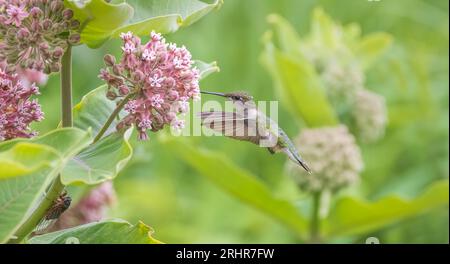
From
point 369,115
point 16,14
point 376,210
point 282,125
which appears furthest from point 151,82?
point 282,125

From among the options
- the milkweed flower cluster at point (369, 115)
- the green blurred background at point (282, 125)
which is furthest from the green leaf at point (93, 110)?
the green blurred background at point (282, 125)

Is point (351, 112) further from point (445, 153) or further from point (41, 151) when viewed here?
point (41, 151)

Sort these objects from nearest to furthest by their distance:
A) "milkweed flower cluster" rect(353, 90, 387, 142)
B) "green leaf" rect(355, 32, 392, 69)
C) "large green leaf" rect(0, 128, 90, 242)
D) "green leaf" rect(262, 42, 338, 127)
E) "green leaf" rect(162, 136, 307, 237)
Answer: "large green leaf" rect(0, 128, 90, 242), "green leaf" rect(162, 136, 307, 237), "green leaf" rect(262, 42, 338, 127), "milkweed flower cluster" rect(353, 90, 387, 142), "green leaf" rect(355, 32, 392, 69)

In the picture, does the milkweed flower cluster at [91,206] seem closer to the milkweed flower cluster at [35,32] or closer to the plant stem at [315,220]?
the plant stem at [315,220]

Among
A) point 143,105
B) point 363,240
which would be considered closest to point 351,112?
point 363,240

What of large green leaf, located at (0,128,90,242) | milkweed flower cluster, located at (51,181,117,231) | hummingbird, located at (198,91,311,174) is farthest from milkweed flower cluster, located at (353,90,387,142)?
large green leaf, located at (0,128,90,242)

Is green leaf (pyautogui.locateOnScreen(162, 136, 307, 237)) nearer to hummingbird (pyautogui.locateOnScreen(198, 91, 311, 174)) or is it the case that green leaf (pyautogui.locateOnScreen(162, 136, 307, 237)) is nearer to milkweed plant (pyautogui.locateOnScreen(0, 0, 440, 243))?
hummingbird (pyautogui.locateOnScreen(198, 91, 311, 174))
